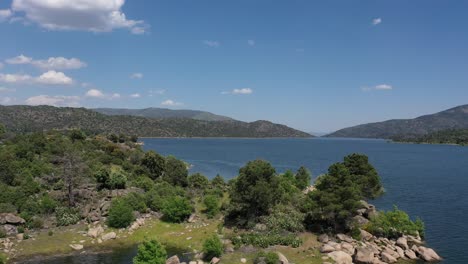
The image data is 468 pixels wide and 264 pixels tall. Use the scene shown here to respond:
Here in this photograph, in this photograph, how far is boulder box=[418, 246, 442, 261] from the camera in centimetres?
4197

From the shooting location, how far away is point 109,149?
100000 mm

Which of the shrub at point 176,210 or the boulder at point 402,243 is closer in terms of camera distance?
the boulder at point 402,243

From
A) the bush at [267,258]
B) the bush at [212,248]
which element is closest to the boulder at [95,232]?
the bush at [212,248]

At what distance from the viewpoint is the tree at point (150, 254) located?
35.3 meters

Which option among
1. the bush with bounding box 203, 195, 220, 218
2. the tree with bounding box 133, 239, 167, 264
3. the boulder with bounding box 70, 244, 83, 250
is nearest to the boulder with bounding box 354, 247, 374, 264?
the tree with bounding box 133, 239, 167, 264

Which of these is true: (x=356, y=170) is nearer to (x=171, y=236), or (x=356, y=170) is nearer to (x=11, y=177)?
(x=171, y=236)

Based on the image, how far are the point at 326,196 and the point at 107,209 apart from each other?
3063cm

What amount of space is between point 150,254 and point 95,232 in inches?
650

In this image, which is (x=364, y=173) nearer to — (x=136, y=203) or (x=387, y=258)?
(x=387, y=258)

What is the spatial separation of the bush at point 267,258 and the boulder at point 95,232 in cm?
2160

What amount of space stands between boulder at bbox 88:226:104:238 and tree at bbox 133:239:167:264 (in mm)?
15211

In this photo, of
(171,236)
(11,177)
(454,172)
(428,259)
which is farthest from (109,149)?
(454,172)

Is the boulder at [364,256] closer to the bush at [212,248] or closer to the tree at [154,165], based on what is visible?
the bush at [212,248]

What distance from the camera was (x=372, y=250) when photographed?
42344 millimetres
